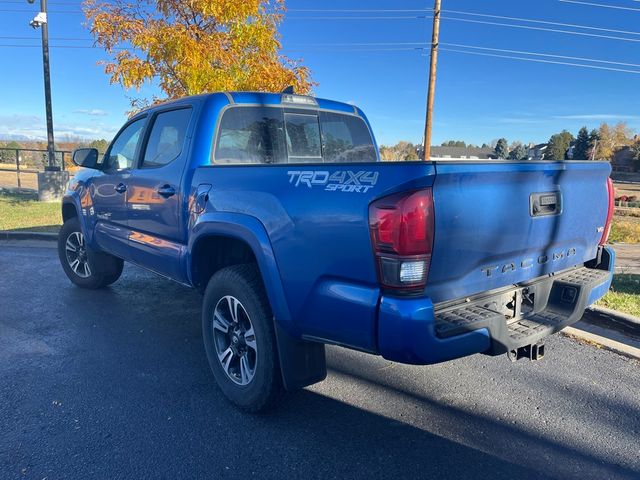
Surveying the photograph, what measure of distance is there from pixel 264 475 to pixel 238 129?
2492 mm

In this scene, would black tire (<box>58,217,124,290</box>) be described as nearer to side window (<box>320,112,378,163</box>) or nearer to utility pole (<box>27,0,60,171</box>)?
side window (<box>320,112,378,163</box>)

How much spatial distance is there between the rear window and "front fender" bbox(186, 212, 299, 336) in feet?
2.40

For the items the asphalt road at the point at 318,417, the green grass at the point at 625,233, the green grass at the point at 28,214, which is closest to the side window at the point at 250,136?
the asphalt road at the point at 318,417

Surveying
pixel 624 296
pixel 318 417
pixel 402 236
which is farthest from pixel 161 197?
pixel 624 296

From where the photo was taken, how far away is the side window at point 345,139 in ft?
14.2

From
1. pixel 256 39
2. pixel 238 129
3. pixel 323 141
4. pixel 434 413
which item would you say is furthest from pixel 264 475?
pixel 256 39

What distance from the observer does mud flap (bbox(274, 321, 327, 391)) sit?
8.98 feet

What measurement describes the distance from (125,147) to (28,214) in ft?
26.1

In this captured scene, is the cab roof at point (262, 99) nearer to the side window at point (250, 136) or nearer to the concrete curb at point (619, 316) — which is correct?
the side window at point (250, 136)

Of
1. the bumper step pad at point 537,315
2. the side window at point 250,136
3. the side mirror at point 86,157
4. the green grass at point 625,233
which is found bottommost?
the green grass at point 625,233

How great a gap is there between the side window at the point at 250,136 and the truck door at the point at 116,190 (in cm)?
117

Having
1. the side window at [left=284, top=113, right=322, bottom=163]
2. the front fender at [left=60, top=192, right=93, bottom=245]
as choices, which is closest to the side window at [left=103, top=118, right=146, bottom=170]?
the front fender at [left=60, top=192, right=93, bottom=245]

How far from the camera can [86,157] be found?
5.10 metres

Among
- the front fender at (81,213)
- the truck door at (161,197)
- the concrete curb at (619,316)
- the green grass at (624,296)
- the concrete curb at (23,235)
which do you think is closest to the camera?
the truck door at (161,197)
